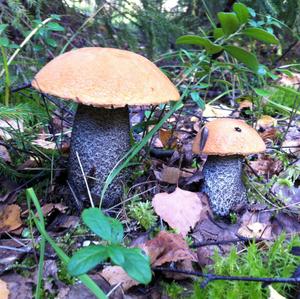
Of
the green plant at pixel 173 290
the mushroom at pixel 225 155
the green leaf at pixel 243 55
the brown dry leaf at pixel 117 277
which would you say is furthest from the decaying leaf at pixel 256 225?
the green leaf at pixel 243 55

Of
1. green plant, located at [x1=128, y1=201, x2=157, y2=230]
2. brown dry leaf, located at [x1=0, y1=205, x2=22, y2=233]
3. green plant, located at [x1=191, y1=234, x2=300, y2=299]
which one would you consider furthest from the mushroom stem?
green plant, located at [x1=191, y1=234, x2=300, y2=299]

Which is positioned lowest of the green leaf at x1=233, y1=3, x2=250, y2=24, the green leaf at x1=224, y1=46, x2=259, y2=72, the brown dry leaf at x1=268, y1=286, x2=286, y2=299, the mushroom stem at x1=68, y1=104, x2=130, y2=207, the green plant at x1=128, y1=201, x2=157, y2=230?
the green plant at x1=128, y1=201, x2=157, y2=230

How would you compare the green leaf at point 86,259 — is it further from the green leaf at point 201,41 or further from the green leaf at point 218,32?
the green leaf at point 218,32

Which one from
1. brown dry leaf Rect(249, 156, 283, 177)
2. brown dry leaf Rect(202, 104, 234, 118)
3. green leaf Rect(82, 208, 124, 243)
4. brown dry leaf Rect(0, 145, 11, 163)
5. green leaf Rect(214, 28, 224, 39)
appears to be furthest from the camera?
brown dry leaf Rect(202, 104, 234, 118)

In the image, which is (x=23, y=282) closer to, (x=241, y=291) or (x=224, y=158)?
(x=241, y=291)

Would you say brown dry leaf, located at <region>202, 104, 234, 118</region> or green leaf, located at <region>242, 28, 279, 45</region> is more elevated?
green leaf, located at <region>242, 28, 279, 45</region>

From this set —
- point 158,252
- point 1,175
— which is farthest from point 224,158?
point 1,175

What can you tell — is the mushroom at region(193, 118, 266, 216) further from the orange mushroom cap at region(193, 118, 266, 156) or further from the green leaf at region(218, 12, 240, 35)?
the green leaf at region(218, 12, 240, 35)

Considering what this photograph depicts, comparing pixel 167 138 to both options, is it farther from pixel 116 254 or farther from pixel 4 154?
pixel 116 254
